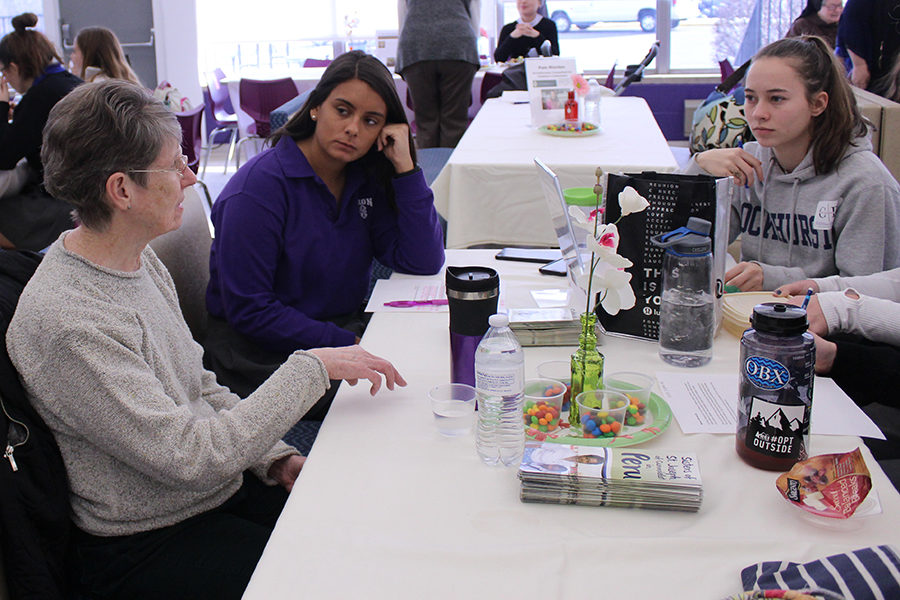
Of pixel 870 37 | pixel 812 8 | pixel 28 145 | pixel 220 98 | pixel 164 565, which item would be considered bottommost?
pixel 164 565

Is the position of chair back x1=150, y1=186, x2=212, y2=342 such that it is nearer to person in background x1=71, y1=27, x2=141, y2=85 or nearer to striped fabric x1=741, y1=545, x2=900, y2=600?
striped fabric x1=741, y1=545, x2=900, y2=600

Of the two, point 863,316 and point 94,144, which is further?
point 863,316

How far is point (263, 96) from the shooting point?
6484 mm

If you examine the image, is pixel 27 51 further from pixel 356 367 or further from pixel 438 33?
pixel 356 367

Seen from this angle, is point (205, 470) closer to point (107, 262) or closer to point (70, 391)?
point (70, 391)

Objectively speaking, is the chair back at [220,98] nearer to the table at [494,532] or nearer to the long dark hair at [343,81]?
the long dark hair at [343,81]

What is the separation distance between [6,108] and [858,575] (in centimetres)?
398

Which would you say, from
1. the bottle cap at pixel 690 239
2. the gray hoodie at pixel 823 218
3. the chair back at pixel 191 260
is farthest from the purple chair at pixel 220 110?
the bottle cap at pixel 690 239

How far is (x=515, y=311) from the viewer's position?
1.55 metres

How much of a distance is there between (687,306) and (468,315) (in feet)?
1.31

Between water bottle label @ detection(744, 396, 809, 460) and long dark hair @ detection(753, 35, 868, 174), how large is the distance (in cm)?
111

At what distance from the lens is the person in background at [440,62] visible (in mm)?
5074

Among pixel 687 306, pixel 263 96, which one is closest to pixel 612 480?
pixel 687 306

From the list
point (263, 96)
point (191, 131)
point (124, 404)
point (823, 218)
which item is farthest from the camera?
point (263, 96)
